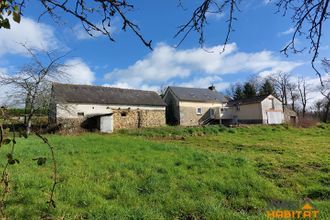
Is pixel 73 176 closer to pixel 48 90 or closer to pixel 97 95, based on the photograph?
pixel 48 90

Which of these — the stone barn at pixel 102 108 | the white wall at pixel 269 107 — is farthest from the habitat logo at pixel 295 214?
the white wall at pixel 269 107

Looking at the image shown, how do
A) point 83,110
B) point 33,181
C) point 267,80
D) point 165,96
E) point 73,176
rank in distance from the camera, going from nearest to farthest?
point 33,181
point 73,176
point 83,110
point 165,96
point 267,80

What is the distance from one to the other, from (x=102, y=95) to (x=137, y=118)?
181 inches

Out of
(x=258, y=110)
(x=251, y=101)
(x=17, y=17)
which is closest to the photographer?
(x=17, y=17)

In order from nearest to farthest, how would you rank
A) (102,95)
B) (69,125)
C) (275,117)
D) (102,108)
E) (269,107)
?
1. (69,125)
2. (102,108)
3. (102,95)
4. (269,107)
5. (275,117)

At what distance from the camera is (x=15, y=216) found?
14.7ft

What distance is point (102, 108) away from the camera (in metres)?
29.7

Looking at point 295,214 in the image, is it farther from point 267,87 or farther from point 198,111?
point 267,87

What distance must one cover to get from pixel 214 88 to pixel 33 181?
38.6m

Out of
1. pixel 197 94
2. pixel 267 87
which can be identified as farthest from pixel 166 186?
pixel 267 87

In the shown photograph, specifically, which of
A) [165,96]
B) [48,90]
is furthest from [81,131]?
[165,96]

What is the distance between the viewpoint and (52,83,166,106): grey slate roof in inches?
1104

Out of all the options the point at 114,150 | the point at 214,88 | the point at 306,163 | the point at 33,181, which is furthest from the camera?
the point at 214,88

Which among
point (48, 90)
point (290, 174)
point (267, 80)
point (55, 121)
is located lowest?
point (290, 174)
